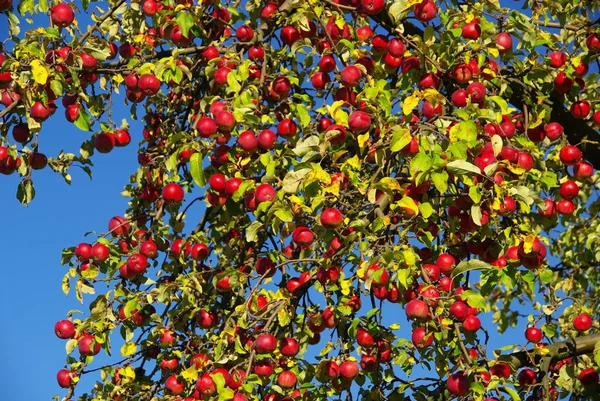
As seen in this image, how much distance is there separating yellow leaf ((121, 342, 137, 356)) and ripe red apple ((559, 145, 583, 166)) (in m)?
2.81

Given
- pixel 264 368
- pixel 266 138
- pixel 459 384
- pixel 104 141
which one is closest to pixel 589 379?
pixel 459 384

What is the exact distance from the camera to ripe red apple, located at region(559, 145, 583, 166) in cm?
477

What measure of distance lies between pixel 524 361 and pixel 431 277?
1.36 metres

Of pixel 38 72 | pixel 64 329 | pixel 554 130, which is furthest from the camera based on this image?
pixel 554 130

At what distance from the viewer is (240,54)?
15.3ft

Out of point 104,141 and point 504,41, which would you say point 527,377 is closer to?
point 504,41

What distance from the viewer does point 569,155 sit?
4.77 m

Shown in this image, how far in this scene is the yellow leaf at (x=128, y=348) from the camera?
4848 mm

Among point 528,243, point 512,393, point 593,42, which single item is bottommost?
point 512,393

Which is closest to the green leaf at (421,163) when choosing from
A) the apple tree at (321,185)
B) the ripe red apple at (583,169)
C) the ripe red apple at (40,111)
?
the apple tree at (321,185)

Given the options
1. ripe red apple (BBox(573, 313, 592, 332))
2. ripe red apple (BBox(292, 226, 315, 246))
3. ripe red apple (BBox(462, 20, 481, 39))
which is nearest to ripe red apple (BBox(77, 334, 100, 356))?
ripe red apple (BBox(292, 226, 315, 246))

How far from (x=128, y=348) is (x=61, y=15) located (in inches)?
79.5

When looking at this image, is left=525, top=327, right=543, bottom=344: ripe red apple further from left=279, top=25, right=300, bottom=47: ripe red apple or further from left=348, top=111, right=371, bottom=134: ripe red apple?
left=279, top=25, right=300, bottom=47: ripe red apple

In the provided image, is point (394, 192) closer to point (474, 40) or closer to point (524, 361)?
point (474, 40)
